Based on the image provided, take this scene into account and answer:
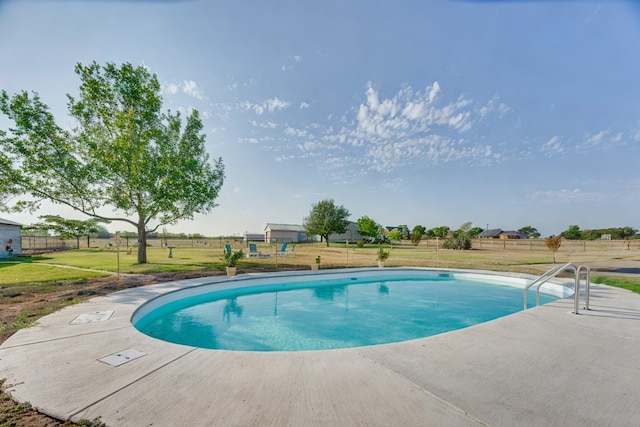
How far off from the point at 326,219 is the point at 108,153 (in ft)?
108

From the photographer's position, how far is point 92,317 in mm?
5043

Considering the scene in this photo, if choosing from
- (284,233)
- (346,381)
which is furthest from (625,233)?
(346,381)

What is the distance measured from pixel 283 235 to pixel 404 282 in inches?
1656

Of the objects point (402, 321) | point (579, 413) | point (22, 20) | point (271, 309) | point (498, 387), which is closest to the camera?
point (579, 413)

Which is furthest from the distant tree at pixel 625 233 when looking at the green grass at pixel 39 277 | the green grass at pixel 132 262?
the green grass at pixel 39 277

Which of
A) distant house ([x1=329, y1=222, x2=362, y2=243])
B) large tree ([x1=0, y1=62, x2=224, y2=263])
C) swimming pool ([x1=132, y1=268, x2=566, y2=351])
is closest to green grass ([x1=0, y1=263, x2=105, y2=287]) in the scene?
large tree ([x1=0, y1=62, x2=224, y2=263])

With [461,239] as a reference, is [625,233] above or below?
below

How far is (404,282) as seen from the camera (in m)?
12.2

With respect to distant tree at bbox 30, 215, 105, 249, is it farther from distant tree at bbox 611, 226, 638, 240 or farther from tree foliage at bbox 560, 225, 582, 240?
distant tree at bbox 611, 226, 638, 240

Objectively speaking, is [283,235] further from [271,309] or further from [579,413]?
[579,413]

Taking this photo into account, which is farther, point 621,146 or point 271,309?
point 621,146

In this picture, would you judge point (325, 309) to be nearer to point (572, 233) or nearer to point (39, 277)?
point (39, 277)

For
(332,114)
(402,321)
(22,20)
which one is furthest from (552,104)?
(22,20)

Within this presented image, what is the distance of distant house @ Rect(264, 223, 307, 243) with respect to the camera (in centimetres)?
5166
